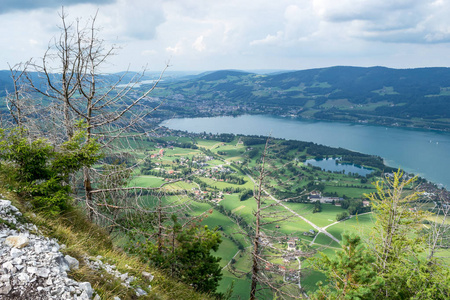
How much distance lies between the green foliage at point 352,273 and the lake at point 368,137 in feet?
215

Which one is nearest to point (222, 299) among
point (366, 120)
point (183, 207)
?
point (183, 207)

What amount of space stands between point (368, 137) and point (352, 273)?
5249 inches

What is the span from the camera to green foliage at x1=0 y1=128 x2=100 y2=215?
593 centimetres

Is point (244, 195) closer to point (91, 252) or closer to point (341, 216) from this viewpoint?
point (341, 216)

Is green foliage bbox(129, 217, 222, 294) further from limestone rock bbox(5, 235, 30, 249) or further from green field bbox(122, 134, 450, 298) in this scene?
limestone rock bbox(5, 235, 30, 249)

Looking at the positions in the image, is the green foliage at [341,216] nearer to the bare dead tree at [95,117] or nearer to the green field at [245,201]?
the green field at [245,201]

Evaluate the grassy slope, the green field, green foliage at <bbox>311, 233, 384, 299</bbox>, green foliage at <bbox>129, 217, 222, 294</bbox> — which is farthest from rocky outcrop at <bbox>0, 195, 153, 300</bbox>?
green foliage at <bbox>311, 233, 384, 299</bbox>

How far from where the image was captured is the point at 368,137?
12369 cm

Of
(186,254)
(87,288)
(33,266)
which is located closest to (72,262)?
(33,266)

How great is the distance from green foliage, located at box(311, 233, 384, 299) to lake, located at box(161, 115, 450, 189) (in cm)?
6560

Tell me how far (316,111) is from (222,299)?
19262cm

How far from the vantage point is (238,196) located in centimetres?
6006

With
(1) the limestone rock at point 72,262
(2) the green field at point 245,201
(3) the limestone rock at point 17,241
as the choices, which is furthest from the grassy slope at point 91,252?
(2) the green field at point 245,201

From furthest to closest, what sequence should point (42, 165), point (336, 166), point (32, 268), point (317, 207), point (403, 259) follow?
point (336, 166) < point (317, 207) < point (403, 259) < point (42, 165) < point (32, 268)
